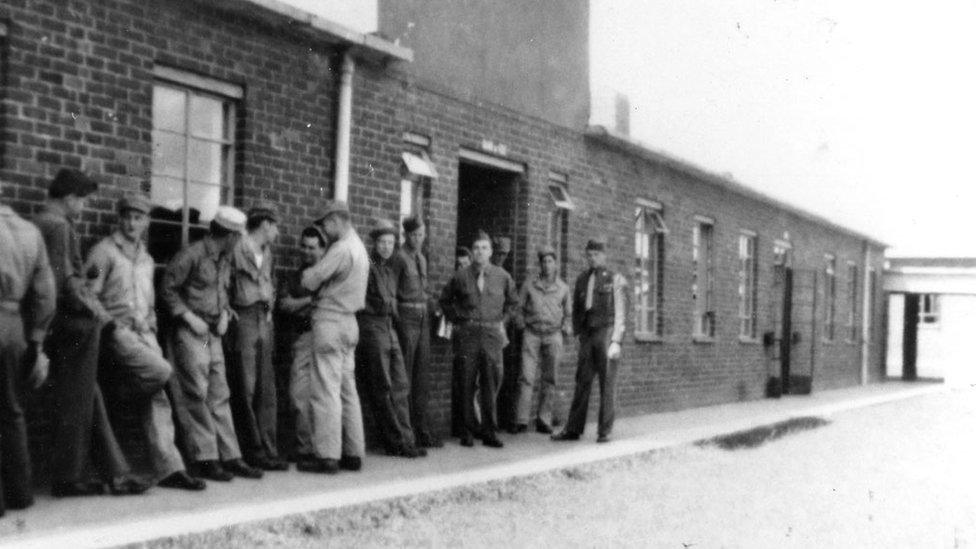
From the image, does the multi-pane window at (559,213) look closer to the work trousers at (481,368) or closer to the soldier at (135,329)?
the work trousers at (481,368)

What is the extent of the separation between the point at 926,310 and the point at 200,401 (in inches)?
1321

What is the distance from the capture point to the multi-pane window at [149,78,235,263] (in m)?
9.19

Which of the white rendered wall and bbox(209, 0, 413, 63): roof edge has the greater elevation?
bbox(209, 0, 413, 63): roof edge

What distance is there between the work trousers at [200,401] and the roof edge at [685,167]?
781 cm

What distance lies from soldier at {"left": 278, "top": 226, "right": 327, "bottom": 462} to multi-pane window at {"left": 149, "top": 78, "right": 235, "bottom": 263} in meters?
0.77

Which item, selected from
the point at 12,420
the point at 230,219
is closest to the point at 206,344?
the point at 230,219

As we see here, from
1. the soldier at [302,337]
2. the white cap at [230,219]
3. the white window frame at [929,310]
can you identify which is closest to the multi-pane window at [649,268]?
the soldier at [302,337]

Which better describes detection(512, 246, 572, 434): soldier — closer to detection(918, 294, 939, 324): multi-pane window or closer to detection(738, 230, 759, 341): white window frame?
detection(738, 230, 759, 341): white window frame

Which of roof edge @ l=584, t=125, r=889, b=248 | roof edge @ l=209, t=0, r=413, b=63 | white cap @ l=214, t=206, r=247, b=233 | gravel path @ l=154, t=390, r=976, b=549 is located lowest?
gravel path @ l=154, t=390, r=976, b=549

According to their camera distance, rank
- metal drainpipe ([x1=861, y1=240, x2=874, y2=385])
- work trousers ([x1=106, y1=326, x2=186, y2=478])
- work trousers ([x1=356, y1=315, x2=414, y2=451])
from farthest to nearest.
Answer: metal drainpipe ([x1=861, y1=240, x2=874, y2=385]) < work trousers ([x1=356, y1=315, x2=414, y2=451]) < work trousers ([x1=106, y1=326, x2=186, y2=478])

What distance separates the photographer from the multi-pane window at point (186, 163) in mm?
9188

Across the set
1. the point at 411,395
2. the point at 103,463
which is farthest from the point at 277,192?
the point at 103,463

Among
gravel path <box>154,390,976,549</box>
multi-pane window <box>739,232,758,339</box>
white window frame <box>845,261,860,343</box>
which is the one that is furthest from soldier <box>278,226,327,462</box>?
white window frame <box>845,261,860,343</box>

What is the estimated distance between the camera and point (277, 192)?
10141mm
